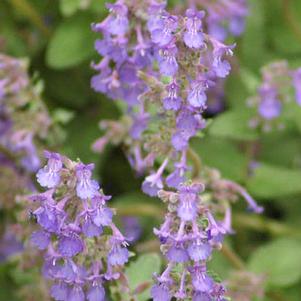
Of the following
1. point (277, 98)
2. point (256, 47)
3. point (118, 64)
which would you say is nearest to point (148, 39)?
point (118, 64)

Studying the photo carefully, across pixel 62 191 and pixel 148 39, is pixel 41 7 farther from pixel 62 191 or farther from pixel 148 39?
pixel 62 191

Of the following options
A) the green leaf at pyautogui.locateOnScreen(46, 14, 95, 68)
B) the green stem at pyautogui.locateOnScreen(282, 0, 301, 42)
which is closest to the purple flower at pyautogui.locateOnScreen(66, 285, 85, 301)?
the green leaf at pyautogui.locateOnScreen(46, 14, 95, 68)

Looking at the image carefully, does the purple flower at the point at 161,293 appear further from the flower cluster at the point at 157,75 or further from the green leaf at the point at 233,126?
the green leaf at the point at 233,126

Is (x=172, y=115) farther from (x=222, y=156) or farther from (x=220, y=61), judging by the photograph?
(x=222, y=156)

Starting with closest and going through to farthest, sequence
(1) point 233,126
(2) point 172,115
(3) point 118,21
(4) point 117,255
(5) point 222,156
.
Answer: (4) point 117,255
(2) point 172,115
(3) point 118,21
(1) point 233,126
(5) point 222,156

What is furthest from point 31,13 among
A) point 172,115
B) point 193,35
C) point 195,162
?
point 193,35

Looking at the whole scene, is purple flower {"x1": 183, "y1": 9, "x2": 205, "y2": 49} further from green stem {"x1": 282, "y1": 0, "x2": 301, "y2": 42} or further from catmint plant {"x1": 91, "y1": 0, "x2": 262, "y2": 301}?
green stem {"x1": 282, "y1": 0, "x2": 301, "y2": 42}
